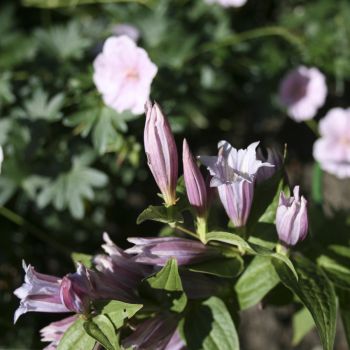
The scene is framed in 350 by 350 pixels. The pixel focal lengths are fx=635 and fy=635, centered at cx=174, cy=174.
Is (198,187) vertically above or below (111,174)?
above

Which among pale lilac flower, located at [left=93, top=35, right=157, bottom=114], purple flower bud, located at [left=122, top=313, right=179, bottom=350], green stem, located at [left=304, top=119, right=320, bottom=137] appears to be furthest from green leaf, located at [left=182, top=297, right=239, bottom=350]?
green stem, located at [left=304, top=119, right=320, bottom=137]

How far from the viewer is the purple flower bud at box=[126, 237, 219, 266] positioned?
2.94 feet

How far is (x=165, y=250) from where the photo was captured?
90 centimetres

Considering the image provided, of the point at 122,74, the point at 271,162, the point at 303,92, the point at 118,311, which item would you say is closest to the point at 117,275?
the point at 118,311

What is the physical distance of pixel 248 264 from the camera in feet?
3.32

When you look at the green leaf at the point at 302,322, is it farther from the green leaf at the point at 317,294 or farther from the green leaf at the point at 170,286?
the green leaf at the point at 170,286

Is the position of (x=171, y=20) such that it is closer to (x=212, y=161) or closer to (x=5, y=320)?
(x=5, y=320)

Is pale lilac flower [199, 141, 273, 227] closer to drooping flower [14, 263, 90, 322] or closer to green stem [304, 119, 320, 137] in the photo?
drooping flower [14, 263, 90, 322]

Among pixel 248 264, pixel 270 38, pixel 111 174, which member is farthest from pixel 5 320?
pixel 270 38

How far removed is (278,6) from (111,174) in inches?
39.3

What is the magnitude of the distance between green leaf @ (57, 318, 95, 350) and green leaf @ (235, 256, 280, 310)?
27 centimetres

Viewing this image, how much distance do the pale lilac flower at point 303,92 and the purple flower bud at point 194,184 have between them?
3.60ft

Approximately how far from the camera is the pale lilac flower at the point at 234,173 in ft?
2.86

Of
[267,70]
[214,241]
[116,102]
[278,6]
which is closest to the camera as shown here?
[214,241]
